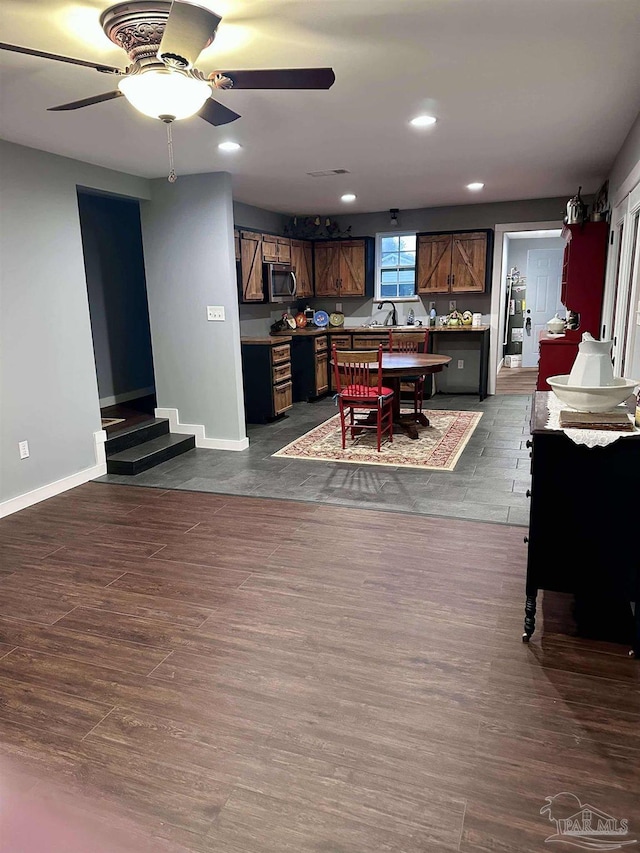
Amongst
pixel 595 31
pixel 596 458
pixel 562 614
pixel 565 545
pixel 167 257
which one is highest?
pixel 595 31

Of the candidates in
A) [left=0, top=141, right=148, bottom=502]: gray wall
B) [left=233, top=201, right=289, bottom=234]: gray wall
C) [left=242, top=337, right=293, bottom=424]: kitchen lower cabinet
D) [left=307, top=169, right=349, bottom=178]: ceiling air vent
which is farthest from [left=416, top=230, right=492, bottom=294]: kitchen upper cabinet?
[left=0, top=141, right=148, bottom=502]: gray wall

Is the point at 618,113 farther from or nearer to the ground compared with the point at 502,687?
farther from the ground

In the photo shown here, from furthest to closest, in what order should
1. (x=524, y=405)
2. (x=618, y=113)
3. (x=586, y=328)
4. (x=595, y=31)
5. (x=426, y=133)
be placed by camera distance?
(x=524, y=405)
(x=586, y=328)
(x=426, y=133)
(x=618, y=113)
(x=595, y=31)

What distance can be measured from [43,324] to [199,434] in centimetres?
185

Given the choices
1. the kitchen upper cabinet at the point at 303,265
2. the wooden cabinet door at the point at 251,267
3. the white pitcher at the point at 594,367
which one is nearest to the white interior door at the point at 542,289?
the kitchen upper cabinet at the point at 303,265

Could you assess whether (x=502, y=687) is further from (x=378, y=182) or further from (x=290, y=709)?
(x=378, y=182)

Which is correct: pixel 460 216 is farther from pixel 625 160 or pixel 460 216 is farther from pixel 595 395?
pixel 595 395

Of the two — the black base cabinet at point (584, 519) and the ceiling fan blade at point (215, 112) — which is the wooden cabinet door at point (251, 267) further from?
the black base cabinet at point (584, 519)

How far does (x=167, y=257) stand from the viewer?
532 cm

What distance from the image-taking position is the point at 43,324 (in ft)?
13.6

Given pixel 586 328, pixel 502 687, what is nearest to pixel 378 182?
pixel 586 328

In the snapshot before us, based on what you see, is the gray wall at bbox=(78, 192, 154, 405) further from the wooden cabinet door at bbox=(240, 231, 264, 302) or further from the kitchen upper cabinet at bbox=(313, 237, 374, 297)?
the kitchen upper cabinet at bbox=(313, 237, 374, 297)

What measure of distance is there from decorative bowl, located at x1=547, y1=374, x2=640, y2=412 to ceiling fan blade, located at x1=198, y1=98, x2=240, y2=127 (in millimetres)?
1864

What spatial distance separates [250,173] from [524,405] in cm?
420
